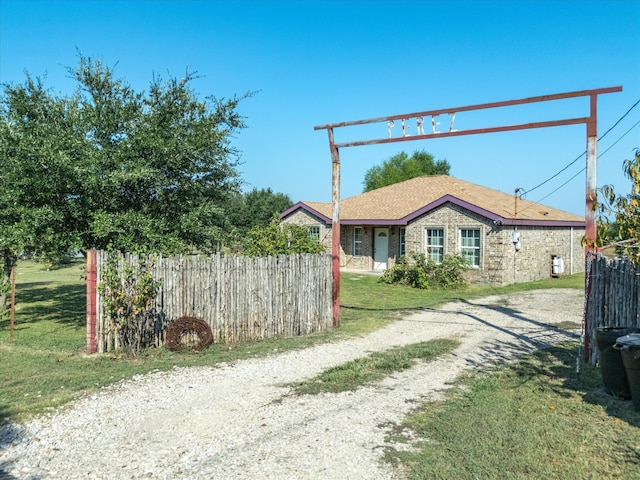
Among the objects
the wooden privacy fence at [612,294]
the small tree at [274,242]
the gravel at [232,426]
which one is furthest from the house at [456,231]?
the gravel at [232,426]

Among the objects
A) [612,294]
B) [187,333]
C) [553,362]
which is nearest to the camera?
[612,294]

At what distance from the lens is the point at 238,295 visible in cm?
1000

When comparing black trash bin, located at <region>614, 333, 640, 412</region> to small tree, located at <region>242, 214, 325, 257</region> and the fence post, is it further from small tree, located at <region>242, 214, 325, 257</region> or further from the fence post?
small tree, located at <region>242, 214, 325, 257</region>

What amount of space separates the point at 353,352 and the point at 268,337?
2043 mm

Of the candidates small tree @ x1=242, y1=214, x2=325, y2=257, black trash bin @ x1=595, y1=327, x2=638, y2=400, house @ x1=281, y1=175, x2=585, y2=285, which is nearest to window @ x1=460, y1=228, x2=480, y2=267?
house @ x1=281, y1=175, x2=585, y2=285

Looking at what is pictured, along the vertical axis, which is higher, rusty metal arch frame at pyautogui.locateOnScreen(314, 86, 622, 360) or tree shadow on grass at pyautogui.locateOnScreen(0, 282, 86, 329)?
rusty metal arch frame at pyautogui.locateOnScreen(314, 86, 622, 360)

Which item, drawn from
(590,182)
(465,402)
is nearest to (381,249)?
(590,182)

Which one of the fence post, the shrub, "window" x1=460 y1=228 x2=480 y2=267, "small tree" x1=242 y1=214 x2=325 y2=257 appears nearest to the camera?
the shrub

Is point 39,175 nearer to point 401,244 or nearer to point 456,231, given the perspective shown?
point 456,231

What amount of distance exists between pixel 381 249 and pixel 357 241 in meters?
1.55

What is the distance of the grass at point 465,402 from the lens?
4.52m

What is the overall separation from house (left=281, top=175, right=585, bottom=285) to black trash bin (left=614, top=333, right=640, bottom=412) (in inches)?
561

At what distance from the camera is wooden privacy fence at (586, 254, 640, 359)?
24.2 ft

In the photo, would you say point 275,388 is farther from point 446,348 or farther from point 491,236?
point 491,236
